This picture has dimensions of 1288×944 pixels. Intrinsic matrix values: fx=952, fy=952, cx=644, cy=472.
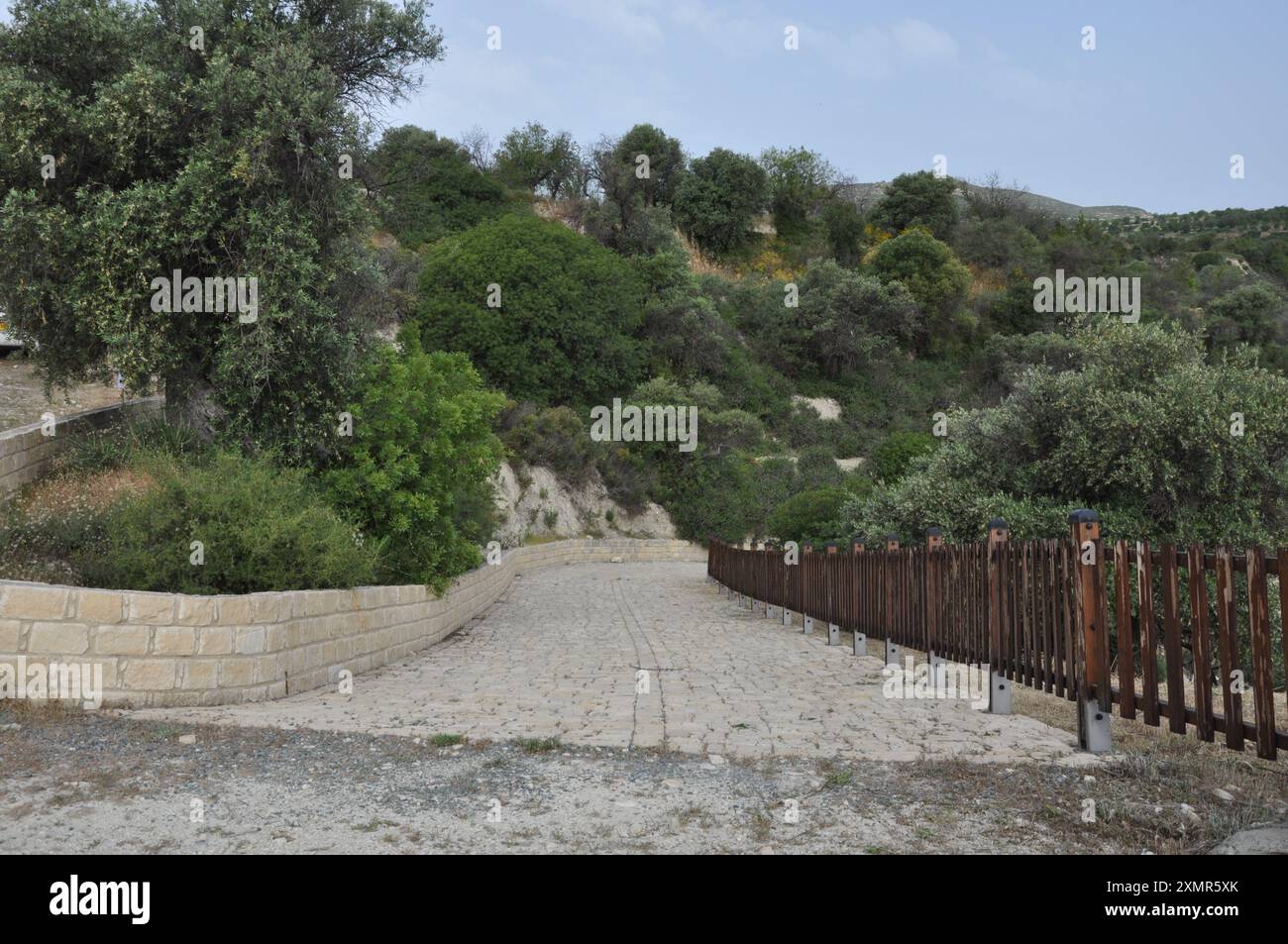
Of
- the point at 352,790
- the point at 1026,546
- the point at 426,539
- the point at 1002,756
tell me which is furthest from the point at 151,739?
the point at 426,539

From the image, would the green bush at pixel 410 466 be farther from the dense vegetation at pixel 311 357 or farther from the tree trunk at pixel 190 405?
the tree trunk at pixel 190 405

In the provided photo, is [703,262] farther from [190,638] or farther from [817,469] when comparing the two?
[190,638]

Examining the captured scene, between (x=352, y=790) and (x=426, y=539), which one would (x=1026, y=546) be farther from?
(x=426, y=539)

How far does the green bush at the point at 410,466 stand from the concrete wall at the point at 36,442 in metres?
3.53

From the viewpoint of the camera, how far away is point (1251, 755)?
6.16 meters

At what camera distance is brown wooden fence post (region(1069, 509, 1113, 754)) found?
20.3ft

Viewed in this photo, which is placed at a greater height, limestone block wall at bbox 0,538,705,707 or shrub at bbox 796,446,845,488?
shrub at bbox 796,446,845,488

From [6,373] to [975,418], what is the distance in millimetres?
21377

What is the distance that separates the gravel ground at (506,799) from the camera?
4402 mm

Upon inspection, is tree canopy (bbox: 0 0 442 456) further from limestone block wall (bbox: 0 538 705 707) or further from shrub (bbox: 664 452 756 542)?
shrub (bbox: 664 452 756 542)

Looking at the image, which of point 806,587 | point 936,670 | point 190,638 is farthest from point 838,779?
point 806,587

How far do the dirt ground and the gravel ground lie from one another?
463 inches

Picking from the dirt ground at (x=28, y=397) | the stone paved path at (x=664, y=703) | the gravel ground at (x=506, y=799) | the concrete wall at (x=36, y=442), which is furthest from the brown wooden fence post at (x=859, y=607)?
the dirt ground at (x=28, y=397)

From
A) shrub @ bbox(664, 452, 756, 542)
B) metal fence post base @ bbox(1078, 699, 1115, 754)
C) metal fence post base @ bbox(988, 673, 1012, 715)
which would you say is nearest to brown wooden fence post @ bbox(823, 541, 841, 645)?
metal fence post base @ bbox(988, 673, 1012, 715)
